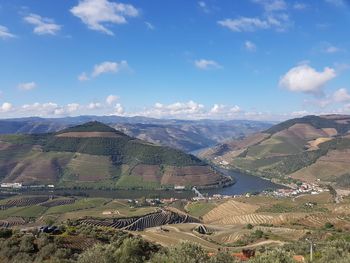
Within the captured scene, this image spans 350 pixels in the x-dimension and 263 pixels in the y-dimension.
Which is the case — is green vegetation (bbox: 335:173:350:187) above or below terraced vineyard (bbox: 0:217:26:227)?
above

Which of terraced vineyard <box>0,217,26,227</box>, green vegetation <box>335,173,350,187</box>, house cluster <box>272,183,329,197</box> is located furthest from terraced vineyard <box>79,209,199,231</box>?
green vegetation <box>335,173,350,187</box>

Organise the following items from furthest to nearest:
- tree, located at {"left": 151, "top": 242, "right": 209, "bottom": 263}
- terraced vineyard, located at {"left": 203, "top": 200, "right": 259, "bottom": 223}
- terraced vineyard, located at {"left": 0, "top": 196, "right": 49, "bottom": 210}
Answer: terraced vineyard, located at {"left": 0, "top": 196, "right": 49, "bottom": 210} → terraced vineyard, located at {"left": 203, "top": 200, "right": 259, "bottom": 223} → tree, located at {"left": 151, "top": 242, "right": 209, "bottom": 263}

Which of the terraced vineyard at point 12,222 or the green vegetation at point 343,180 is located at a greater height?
the green vegetation at point 343,180

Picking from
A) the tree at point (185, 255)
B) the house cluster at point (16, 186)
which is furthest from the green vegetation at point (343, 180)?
the tree at point (185, 255)

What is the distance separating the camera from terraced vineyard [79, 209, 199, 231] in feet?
358

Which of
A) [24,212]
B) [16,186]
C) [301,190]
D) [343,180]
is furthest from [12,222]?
[343,180]

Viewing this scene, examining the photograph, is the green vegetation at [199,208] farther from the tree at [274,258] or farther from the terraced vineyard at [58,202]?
the tree at [274,258]

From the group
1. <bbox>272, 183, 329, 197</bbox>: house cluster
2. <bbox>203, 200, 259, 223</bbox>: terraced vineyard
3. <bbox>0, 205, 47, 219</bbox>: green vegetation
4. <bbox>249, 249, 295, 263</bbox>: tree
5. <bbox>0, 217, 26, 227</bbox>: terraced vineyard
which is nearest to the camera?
<bbox>249, 249, 295, 263</bbox>: tree

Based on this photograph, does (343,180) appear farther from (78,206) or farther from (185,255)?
(185,255)

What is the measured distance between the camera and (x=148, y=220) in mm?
120875

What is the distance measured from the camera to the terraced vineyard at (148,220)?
109 meters

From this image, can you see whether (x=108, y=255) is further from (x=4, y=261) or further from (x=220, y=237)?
(x=220, y=237)

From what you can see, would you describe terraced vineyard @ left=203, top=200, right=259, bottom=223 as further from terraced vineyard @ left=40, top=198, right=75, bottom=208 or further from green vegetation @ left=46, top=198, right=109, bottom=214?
terraced vineyard @ left=40, top=198, right=75, bottom=208

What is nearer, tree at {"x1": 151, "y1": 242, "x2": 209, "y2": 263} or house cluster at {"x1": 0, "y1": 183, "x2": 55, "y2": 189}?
tree at {"x1": 151, "y1": 242, "x2": 209, "y2": 263}
